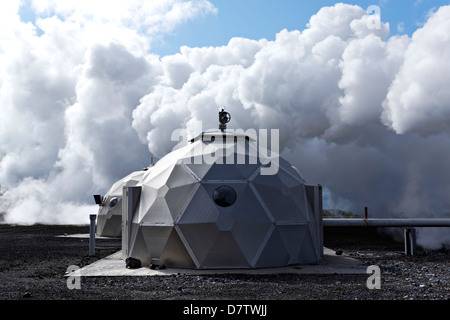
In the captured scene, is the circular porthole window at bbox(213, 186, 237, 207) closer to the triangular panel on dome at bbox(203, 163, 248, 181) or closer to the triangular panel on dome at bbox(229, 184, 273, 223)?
the triangular panel on dome at bbox(229, 184, 273, 223)

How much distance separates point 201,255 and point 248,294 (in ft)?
13.0

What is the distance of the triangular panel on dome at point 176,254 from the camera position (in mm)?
13250

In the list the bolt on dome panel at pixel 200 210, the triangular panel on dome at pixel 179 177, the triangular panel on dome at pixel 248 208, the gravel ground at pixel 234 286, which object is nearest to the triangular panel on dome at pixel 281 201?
the triangular panel on dome at pixel 248 208

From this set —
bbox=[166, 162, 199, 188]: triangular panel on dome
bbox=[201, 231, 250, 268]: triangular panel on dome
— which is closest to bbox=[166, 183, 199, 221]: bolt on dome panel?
bbox=[166, 162, 199, 188]: triangular panel on dome

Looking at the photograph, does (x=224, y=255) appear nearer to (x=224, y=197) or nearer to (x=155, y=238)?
(x=224, y=197)

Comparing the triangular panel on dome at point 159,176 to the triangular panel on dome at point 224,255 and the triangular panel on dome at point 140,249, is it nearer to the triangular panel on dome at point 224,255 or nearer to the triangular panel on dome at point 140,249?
the triangular panel on dome at point 140,249

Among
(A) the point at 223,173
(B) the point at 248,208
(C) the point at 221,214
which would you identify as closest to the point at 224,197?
(C) the point at 221,214

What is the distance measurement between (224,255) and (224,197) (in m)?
1.83

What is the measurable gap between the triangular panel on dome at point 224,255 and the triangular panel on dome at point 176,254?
59 cm

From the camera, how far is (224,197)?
13227 mm
